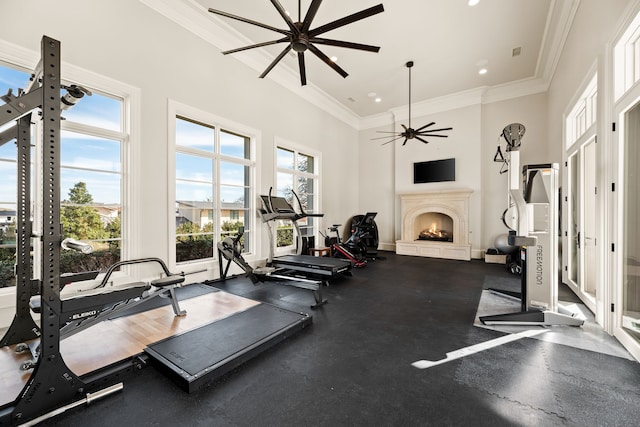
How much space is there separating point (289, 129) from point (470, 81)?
490cm

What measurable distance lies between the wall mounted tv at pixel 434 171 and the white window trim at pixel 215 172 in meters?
5.14

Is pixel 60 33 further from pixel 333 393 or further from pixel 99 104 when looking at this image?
pixel 333 393

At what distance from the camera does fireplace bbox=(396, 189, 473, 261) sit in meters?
7.45

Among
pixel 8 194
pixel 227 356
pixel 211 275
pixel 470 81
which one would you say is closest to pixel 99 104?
pixel 8 194

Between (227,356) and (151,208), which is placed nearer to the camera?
(227,356)

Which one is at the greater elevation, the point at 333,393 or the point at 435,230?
the point at 435,230

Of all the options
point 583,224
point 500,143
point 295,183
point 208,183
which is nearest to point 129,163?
point 208,183

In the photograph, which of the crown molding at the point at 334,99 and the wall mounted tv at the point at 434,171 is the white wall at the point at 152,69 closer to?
the crown molding at the point at 334,99

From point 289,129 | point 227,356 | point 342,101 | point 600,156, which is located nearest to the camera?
point 227,356

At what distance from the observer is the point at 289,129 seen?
21.8ft

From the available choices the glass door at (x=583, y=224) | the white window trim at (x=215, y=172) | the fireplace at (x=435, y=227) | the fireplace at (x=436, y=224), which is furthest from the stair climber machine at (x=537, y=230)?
the fireplace at (x=435, y=227)

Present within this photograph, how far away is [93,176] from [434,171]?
26.2 feet

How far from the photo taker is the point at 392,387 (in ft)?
6.32

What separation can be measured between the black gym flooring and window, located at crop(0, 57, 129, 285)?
7.87 ft
